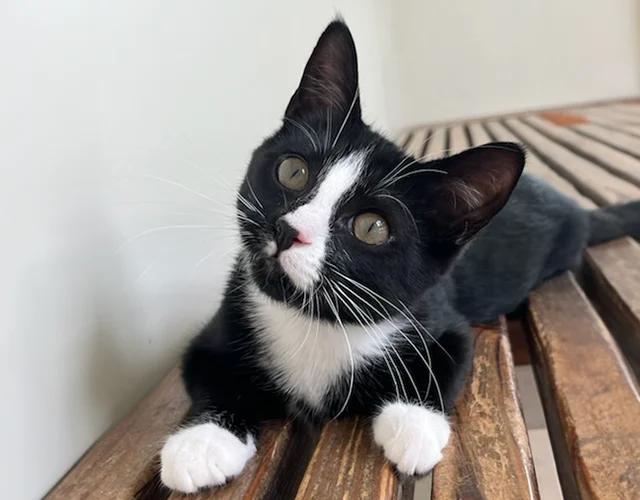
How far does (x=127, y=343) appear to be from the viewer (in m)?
0.88

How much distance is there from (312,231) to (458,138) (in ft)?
8.32

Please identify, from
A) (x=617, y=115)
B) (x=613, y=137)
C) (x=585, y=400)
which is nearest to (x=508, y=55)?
(x=617, y=115)

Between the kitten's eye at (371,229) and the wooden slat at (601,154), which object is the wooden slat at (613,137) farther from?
the kitten's eye at (371,229)

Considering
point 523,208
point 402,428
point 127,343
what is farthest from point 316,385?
point 523,208


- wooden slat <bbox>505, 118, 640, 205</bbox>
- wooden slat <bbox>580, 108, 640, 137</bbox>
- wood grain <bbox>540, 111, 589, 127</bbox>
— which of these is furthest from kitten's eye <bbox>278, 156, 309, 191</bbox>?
wood grain <bbox>540, 111, 589, 127</bbox>

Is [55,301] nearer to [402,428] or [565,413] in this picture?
[402,428]

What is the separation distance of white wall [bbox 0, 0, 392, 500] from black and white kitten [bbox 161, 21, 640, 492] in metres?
0.12

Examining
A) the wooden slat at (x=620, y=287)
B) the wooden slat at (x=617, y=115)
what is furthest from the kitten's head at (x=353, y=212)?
the wooden slat at (x=617, y=115)

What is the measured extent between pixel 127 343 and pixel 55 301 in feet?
0.57

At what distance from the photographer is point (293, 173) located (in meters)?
0.78

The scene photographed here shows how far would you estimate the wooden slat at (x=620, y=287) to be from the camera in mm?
1001

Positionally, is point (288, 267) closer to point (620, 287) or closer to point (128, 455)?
point (128, 455)

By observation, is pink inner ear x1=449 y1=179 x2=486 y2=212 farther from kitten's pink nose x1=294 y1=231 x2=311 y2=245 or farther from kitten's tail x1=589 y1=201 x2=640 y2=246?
kitten's tail x1=589 y1=201 x2=640 y2=246

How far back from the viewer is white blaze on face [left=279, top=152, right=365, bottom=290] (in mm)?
689
